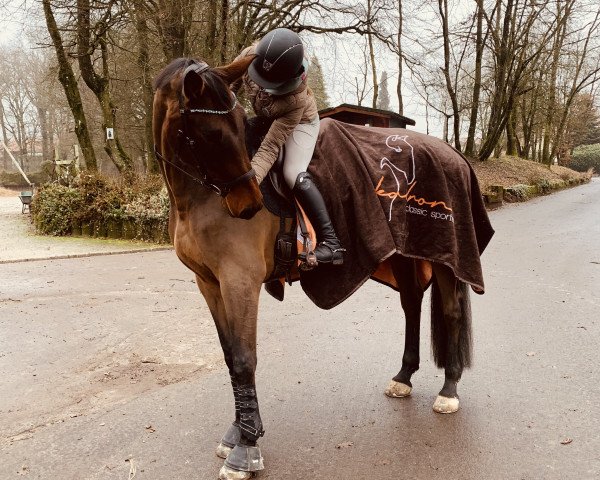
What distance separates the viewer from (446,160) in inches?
147

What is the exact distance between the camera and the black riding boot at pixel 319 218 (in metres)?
3.08

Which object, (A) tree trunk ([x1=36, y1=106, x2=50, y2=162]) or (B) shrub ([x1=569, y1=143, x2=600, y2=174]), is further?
(B) shrub ([x1=569, y1=143, x2=600, y2=174])

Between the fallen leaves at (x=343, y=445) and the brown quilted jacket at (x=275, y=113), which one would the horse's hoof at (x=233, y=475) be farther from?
the brown quilted jacket at (x=275, y=113)

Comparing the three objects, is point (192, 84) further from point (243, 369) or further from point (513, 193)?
point (513, 193)

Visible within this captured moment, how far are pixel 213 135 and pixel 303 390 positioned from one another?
2.25 meters

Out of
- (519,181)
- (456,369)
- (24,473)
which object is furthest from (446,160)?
(519,181)

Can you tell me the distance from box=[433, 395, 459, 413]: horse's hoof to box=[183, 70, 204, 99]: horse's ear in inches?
103

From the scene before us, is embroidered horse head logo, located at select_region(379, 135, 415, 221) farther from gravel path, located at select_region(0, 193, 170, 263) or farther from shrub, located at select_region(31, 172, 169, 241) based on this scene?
shrub, located at select_region(31, 172, 169, 241)

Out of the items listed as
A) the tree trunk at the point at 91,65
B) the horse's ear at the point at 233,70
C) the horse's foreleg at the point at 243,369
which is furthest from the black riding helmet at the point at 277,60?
the tree trunk at the point at 91,65

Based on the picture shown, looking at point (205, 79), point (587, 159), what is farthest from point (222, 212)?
point (587, 159)

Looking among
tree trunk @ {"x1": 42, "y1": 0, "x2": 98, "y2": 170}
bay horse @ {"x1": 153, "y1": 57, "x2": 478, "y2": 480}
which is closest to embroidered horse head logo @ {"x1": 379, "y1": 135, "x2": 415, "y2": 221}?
bay horse @ {"x1": 153, "y1": 57, "x2": 478, "y2": 480}

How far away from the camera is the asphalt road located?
9.73 feet

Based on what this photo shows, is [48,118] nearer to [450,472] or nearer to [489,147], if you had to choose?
[489,147]

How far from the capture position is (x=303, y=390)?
395cm
